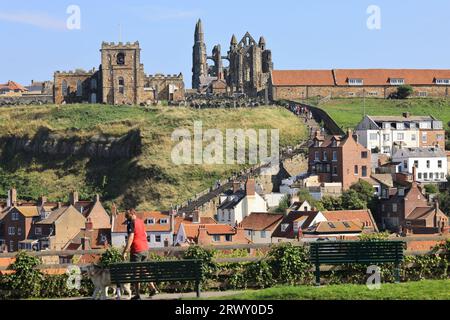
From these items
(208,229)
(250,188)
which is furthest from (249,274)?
(250,188)

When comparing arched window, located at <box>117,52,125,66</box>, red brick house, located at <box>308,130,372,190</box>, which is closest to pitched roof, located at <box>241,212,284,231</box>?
red brick house, located at <box>308,130,372,190</box>

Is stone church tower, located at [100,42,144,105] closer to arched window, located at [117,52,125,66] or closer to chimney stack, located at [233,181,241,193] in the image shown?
arched window, located at [117,52,125,66]

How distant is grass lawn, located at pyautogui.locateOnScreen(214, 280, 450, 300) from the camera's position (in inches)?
715

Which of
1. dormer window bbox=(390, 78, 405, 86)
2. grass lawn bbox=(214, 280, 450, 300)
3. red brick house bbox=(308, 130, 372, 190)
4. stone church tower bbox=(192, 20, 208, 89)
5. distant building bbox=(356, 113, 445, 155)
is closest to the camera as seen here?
grass lawn bbox=(214, 280, 450, 300)

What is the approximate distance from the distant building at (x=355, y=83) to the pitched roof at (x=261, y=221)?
3888 centimetres

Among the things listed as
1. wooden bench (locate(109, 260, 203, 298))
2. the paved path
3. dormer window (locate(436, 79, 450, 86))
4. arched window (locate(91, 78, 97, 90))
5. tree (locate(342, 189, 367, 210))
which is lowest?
tree (locate(342, 189, 367, 210))

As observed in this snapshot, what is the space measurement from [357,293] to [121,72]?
77556mm

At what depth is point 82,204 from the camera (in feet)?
221

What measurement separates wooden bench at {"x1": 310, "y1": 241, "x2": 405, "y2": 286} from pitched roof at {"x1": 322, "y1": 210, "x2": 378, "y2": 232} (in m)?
37.4

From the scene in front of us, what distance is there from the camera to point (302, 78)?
103m

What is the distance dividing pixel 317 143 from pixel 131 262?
185ft

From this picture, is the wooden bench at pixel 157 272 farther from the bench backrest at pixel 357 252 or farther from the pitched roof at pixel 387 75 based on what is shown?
the pitched roof at pixel 387 75

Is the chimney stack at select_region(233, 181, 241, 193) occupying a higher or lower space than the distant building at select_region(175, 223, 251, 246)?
higher

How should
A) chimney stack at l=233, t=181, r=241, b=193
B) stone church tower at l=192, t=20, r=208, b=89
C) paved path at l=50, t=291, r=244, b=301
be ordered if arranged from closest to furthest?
paved path at l=50, t=291, r=244, b=301, chimney stack at l=233, t=181, r=241, b=193, stone church tower at l=192, t=20, r=208, b=89
